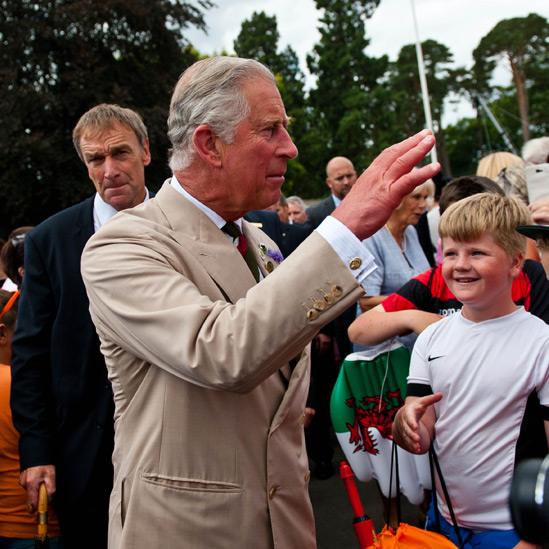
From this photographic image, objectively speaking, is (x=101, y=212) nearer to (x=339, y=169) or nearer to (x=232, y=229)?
(x=232, y=229)

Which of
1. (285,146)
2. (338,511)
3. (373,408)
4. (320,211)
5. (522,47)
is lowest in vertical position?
(338,511)

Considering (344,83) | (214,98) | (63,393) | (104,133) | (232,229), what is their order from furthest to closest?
(344,83), (104,133), (63,393), (232,229), (214,98)

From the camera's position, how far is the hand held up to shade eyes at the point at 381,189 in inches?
54.0

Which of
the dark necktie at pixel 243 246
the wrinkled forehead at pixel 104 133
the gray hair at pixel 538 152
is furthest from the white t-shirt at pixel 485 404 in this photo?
the gray hair at pixel 538 152

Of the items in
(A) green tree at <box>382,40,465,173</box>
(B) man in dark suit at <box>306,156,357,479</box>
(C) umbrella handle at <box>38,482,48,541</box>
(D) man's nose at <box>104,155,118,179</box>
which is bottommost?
(B) man in dark suit at <box>306,156,357,479</box>

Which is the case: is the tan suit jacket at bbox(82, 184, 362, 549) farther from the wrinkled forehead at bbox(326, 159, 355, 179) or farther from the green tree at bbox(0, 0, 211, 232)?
the green tree at bbox(0, 0, 211, 232)

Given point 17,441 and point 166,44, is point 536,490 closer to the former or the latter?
point 17,441

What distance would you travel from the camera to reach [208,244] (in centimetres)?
168

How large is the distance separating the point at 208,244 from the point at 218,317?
36 cm

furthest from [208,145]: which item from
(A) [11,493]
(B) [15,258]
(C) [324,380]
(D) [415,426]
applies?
(C) [324,380]

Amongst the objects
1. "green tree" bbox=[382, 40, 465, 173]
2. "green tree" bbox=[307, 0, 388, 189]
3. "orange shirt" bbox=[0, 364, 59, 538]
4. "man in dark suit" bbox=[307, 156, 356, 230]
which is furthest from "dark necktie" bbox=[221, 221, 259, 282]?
"green tree" bbox=[382, 40, 465, 173]

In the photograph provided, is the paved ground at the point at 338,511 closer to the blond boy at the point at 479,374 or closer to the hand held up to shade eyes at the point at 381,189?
the blond boy at the point at 479,374

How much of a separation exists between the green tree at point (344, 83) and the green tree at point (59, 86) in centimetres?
2511

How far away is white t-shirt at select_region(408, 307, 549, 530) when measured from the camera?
224cm
